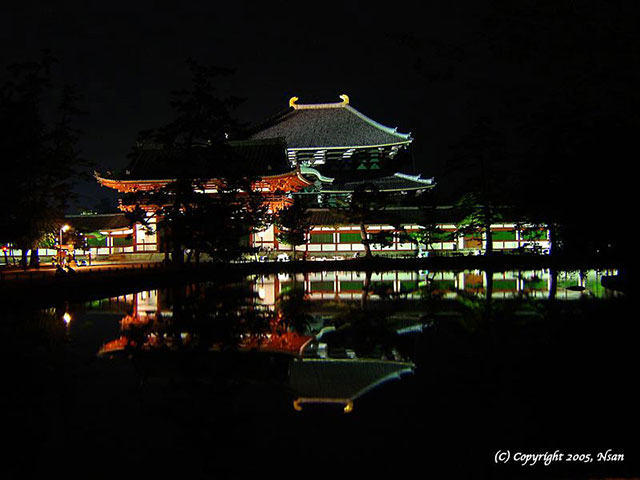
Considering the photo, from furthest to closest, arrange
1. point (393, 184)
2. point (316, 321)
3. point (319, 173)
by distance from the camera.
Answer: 1. point (393, 184)
2. point (319, 173)
3. point (316, 321)

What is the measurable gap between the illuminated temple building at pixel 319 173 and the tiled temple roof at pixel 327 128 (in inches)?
4.0

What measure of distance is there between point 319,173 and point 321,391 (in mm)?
43597

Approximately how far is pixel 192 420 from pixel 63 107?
125 feet

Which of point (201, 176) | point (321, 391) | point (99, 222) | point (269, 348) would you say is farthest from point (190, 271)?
point (99, 222)

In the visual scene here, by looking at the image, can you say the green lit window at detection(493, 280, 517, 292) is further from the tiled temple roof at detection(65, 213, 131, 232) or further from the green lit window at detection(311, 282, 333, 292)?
the tiled temple roof at detection(65, 213, 131, 232)

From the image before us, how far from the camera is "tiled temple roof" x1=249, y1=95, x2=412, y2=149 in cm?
5606

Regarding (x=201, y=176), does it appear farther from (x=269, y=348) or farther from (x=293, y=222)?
(x=269, y=348)

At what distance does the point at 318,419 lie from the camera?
6695 millimetres

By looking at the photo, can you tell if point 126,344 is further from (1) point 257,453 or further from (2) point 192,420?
(1) point 257,453

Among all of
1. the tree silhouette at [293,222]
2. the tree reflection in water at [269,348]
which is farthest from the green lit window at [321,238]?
the tree reflection in water at [269,348]

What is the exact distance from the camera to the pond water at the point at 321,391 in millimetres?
5551

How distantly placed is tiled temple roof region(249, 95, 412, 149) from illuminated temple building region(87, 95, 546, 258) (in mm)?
101

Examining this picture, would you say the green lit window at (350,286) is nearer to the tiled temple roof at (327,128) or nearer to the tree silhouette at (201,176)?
the tree silhouette at (201,176)

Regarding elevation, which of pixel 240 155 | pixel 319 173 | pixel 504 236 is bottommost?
pixel 504 236
